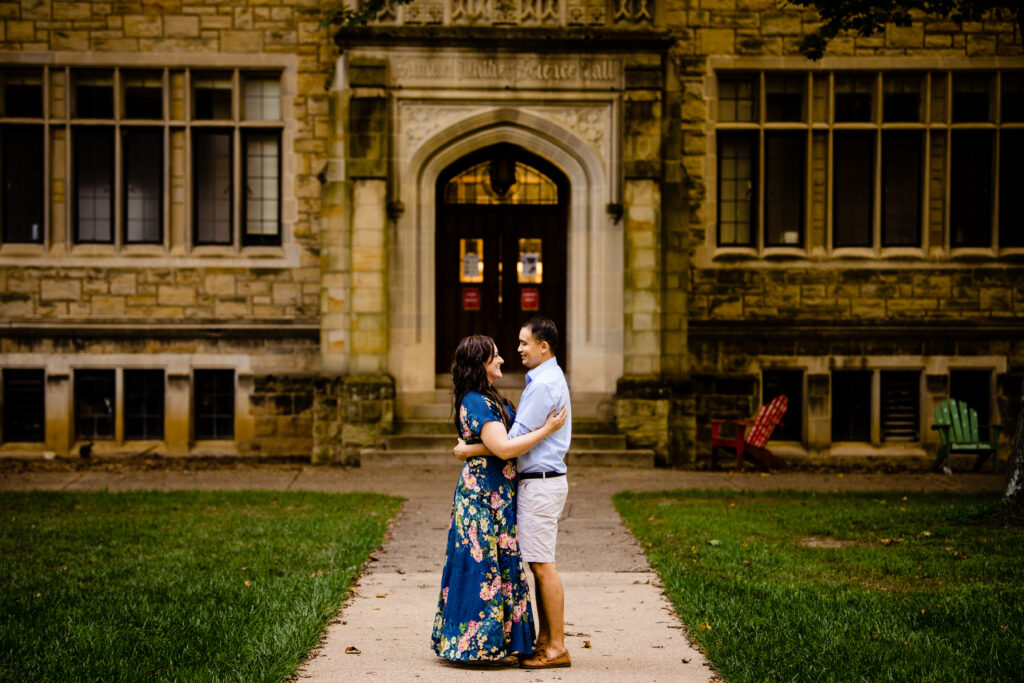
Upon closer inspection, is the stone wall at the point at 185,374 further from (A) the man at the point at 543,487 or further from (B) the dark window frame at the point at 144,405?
(A) the man at the point at 543,487

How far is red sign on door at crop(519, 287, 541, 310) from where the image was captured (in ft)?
46.5

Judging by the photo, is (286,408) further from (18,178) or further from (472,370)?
(472,370)

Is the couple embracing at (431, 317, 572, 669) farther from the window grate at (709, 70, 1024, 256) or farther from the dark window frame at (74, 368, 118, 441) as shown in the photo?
the dark window frame at (74, 368, 118, 441)

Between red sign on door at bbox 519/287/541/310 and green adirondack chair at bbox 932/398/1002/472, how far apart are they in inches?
206

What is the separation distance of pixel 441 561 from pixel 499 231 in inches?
276

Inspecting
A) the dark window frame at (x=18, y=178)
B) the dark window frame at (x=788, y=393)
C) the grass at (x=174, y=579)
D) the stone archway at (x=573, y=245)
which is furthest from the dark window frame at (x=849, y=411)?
the dark window frame at (x=18, y=178)

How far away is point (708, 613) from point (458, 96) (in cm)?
857

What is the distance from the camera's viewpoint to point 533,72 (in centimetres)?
1323

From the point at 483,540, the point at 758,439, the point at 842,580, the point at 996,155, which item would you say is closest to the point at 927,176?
the point at 996,155

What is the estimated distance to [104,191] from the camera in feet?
47.5

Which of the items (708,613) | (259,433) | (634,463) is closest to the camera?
(708,613)

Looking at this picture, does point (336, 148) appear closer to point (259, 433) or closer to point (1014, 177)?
point (259, 433)

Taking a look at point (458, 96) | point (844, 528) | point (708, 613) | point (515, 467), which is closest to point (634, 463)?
point (844, 528)

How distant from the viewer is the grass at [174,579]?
17.6 ft
